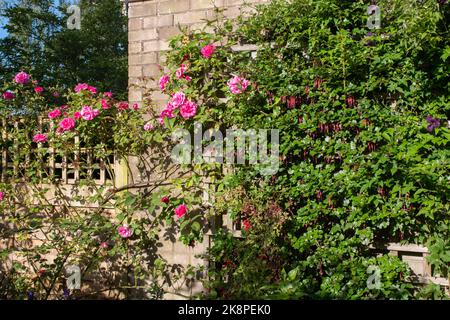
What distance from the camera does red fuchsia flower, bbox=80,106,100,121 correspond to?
326 centimetres

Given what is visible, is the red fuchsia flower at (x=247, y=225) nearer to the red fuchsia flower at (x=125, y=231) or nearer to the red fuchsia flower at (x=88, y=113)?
the red fuchsia flower at (x=125, y=231)

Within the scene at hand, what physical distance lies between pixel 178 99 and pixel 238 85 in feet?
1.58

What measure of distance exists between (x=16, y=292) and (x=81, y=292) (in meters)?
0.52

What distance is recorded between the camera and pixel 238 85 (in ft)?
9.50

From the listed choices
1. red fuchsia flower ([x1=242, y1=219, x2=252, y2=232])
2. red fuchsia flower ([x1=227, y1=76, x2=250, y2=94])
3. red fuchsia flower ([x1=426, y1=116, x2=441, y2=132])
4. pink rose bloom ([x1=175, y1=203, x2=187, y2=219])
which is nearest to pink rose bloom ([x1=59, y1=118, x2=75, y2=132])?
pink rose bloom ([x1=175, y1=203, x2=187, y2=219])

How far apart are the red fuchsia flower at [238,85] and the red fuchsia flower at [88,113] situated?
118cm

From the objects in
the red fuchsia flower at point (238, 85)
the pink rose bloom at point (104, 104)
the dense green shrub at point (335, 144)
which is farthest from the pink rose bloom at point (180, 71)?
the pink rose bloom at point (104, 104)

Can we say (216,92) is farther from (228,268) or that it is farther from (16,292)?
(16,292)

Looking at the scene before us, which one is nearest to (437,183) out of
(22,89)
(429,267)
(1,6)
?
(429,267)

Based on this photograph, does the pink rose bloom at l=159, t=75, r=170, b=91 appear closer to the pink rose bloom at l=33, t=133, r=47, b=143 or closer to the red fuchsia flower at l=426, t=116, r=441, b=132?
the pink rose bloom at l=33, t=133, r=47, b=143

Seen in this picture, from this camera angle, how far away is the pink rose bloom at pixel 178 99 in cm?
304

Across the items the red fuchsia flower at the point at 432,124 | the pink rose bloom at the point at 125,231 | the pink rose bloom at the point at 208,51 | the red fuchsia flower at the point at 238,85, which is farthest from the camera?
the pink rose bloom at the point at 125,231

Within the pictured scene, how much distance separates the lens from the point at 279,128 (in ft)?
9.26

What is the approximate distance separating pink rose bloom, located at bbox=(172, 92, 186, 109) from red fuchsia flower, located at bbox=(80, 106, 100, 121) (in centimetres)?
71
